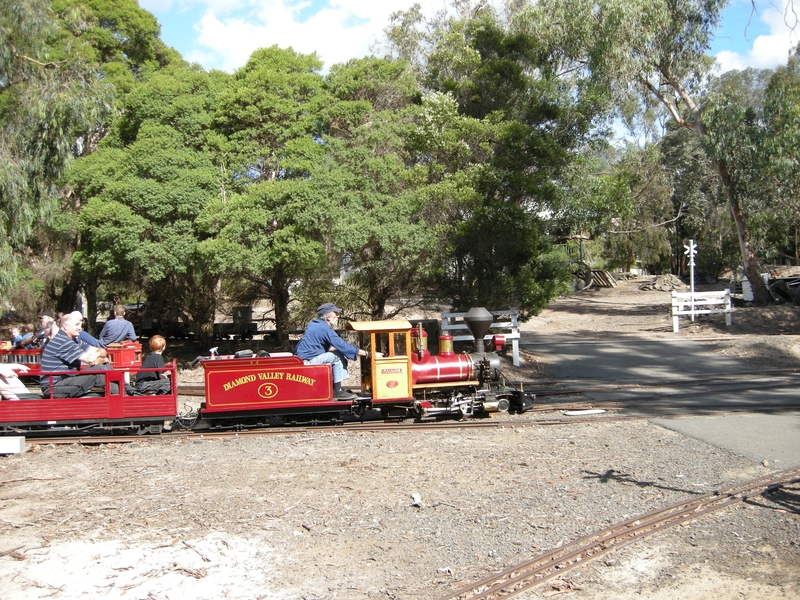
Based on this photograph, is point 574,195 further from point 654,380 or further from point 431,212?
point 654,380

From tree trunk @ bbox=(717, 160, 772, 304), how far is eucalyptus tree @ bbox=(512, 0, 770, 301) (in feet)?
0.11

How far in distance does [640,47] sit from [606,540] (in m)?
21.9

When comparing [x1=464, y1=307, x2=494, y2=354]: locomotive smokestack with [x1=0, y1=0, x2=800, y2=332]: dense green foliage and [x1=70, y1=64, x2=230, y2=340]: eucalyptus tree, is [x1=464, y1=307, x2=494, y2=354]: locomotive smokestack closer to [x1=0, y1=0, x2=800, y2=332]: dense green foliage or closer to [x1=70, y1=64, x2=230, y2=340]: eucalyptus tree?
[x1=0, y1=0, x2=800, y2=332]: dense green foliage

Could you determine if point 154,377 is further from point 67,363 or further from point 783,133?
point 783,133

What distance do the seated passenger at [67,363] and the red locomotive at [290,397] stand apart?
0.62ft

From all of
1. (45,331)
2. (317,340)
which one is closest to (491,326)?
(317,340)

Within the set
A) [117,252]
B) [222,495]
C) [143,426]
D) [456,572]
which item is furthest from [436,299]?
[456,572]

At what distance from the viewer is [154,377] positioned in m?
11.2

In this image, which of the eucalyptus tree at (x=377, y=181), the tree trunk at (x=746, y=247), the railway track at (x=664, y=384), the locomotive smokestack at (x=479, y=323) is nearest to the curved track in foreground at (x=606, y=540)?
the locomotive smokestack at (x=479, y=323)

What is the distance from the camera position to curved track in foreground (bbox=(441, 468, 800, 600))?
5.30 metres

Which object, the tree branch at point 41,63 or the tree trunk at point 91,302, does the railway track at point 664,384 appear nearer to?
the tree branch at point 41,63

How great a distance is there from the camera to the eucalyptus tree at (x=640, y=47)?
22109 mm

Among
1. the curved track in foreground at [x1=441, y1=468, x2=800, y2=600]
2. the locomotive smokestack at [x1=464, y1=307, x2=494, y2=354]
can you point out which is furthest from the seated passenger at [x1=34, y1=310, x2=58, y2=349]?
the curved track in foreground at [x1=441, y1=468, x2=800, y2=600]

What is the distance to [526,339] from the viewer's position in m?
24.8
